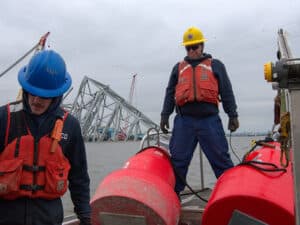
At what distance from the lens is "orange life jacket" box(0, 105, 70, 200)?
2043 millimetres

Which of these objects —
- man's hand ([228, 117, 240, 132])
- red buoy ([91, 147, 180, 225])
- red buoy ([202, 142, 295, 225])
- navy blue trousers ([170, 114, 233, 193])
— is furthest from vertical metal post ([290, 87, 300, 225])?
man's hand ([228, 117, 240, 132])

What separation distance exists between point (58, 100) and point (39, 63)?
0.67 feet

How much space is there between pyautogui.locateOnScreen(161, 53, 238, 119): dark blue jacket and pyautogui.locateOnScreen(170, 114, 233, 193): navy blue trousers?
2.7 inches

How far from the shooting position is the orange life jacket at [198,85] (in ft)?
13.9

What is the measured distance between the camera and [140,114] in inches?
2554

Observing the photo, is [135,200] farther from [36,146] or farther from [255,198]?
[36,146]

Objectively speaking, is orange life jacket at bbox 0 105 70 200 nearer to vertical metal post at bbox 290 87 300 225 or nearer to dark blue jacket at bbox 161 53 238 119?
vertical metal post at bbox 290 87 300 225

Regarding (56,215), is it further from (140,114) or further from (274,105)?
(140,114)

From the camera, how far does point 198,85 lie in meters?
4.25

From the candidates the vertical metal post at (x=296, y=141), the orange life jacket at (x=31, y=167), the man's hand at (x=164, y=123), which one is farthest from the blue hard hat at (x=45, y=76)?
the man's hand at (x=164, y=123)

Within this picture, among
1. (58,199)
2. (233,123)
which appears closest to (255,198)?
(58,199)

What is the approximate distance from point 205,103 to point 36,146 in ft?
7.89

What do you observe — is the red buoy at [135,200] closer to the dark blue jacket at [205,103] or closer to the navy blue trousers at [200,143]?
the navy blue trousers at [200,143]

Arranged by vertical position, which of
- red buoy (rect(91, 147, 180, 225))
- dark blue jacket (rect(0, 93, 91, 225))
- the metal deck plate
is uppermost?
dark blue jacket (rect(0, 93, 91, 225))
